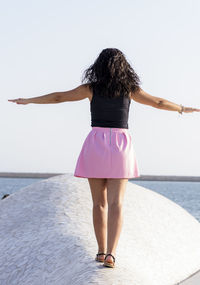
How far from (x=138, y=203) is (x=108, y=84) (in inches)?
143

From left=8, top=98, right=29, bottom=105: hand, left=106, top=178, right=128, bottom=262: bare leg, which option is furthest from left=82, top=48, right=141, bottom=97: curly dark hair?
left=106, top=178, right=128, bottom=262: bare leg

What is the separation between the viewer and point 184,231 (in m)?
9.29

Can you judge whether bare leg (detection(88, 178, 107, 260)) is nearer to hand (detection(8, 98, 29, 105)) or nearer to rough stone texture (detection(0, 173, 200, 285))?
rough stone texture (detection(0, 173, 200, 285))

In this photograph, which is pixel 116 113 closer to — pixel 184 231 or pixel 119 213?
pixel 119 213

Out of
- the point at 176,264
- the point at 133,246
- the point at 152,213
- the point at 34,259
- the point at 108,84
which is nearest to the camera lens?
the point at 108,84

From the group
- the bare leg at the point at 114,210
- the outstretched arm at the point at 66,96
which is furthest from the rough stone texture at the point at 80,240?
the outstretched arm at the point at 66,96

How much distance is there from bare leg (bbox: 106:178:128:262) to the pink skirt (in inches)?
4.7

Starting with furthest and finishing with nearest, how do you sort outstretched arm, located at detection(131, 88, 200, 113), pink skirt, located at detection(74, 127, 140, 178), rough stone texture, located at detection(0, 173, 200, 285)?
rough stone texture, located at detection(0, 173, 200, 285) → outstretched arm, located at detection(131, 88, 200, 113) → pink skirt, located at detection(74, 127, 140, 178)

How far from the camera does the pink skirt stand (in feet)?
19.2

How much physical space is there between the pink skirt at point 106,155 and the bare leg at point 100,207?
15 centimetres

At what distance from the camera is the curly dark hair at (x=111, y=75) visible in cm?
596

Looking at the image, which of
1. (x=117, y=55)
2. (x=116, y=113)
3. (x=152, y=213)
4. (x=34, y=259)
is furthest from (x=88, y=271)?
(x=152, y=213)

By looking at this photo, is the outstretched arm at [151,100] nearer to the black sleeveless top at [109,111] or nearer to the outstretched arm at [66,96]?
the black sleeveless top at [109,111]

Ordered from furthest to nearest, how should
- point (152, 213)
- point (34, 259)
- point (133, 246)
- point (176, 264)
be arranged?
point (152, 213) < point (176, 264) < point (133, 246) < point (34, 259)
